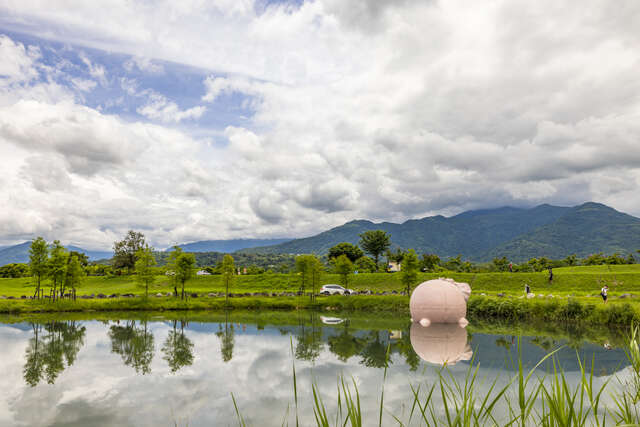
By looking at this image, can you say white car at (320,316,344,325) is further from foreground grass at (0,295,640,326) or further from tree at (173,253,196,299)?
tree at (173,253,196,299)

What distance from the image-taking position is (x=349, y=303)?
38.2m

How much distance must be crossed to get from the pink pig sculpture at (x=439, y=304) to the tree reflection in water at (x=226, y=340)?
10.9 m

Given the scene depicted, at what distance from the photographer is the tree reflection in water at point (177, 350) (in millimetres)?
15271

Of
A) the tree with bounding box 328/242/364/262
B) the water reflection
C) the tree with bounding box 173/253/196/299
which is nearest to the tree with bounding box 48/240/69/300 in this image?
the tree with bounding box 173/253/196/299

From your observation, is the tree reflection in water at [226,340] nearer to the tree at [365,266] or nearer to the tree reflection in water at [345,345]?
the tree reflection in water at [345,345]

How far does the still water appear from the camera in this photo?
32.7ft

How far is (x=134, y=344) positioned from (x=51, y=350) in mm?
3322

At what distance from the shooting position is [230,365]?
49.0 ft

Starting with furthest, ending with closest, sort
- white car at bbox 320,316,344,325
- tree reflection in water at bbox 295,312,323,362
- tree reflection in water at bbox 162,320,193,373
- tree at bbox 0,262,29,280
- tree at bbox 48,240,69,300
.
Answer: tree at bbox 0,262,29,280 < tree at bbox 48,240,69,300 < white car at bbox 320,316,344,325 < tree reflection in water at bbox 295,312,323,362 < tree reflection in water at bbox 162,320,193,373

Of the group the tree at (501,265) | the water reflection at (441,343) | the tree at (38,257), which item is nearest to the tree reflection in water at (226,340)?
the water reflection at (441,343)

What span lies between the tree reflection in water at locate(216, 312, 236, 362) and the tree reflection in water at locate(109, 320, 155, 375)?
9.39ft

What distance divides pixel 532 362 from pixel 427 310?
9.76m

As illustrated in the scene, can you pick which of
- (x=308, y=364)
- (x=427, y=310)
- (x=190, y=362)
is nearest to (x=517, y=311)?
(x=427, y=310)

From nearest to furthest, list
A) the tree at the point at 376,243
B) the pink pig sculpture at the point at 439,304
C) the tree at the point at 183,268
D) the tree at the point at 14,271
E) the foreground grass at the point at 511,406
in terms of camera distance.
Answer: the foreground grass at the point at 511,406 < the pink pig sculpture at the point at 439,304 < the tree at the point at 183,268 < the tree at the point at 14,271 < the tree at the point at 376,243
